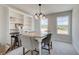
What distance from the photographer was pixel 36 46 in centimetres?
231

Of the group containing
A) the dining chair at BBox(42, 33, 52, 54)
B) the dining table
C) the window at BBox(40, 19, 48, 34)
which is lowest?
the dining chair at BBox(42, 33, 52, 54)

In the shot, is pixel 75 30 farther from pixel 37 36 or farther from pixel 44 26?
pixel 37 36

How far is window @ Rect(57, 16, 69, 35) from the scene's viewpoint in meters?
2.24

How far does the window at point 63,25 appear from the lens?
88.4 inches

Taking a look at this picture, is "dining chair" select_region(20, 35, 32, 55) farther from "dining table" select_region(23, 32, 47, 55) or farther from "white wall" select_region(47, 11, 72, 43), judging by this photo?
"white wall" select_region(47, 11, 72, 43)

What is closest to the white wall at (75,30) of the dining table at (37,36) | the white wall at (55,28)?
the white wall at (55,28)

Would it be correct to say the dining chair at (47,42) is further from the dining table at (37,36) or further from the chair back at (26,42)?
the chair back at (26,42)

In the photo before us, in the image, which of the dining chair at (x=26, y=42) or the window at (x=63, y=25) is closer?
the window at (x=63, y=25)

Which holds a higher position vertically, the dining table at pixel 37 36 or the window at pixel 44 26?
the window at pixel 44 26

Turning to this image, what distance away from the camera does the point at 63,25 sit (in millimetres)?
2303

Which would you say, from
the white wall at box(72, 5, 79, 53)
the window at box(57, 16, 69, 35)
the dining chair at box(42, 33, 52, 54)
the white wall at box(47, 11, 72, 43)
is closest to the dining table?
the dining chair at box(42, 33, 52, 54)

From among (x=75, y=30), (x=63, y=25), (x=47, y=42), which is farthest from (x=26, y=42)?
(x=75, y=30)
